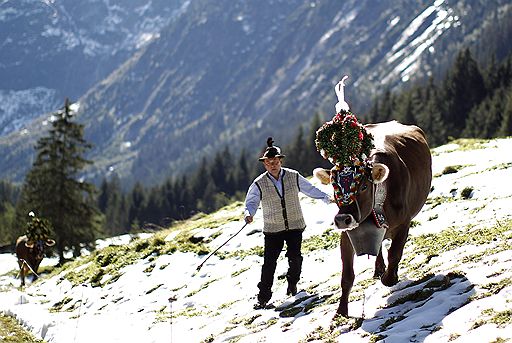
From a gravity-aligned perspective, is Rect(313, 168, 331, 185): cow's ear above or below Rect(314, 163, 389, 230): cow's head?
above

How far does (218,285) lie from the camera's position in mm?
15695

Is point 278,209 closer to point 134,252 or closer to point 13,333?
point 13,333

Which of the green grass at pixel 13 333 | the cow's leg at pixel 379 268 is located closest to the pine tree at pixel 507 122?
the green grass at pixel 13 333

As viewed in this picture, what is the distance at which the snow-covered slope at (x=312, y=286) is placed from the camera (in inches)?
351

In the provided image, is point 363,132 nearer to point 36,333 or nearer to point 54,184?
point 36,333

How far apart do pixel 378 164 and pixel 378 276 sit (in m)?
3.04

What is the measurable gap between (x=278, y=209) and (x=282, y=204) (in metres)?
0.12

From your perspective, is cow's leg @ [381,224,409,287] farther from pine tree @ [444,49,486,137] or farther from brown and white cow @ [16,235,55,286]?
pine tree @ [444,49,486,137]

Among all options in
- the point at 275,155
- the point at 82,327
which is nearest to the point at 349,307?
the point at 275,155

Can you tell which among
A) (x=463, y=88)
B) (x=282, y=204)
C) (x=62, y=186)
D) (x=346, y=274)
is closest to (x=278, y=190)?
(x=282, y=204)

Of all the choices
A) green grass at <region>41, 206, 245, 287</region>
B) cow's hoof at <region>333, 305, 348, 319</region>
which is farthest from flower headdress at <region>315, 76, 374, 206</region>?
green grass at <region>41, 206, 245, 287</region>

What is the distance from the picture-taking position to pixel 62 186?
43.0m

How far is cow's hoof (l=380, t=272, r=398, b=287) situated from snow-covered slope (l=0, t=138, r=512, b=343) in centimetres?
11

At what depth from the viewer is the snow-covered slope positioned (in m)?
8.92
